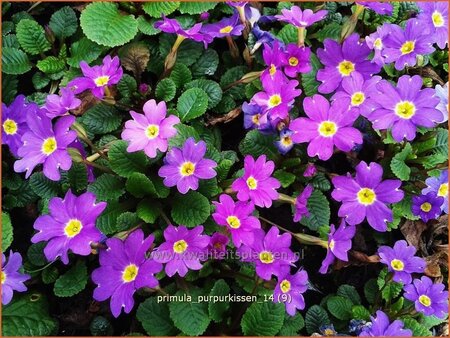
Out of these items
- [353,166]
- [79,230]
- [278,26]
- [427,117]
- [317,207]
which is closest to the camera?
[79,230]

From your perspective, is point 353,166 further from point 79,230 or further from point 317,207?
point 79,230

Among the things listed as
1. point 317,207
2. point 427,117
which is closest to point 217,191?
point 317,207

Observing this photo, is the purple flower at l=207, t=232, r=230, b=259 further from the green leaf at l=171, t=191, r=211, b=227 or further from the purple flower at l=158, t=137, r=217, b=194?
the purple flower at l=158, t=137, r=217, b=194

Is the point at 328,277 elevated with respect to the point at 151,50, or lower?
lower

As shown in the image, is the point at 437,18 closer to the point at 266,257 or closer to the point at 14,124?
the point at 266,257

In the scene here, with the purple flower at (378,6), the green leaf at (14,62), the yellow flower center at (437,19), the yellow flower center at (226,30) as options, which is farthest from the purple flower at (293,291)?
the green leaf at (14,62)

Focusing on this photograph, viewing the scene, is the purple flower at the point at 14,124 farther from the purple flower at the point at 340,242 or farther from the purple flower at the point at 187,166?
the purple flower at the point at 340,242

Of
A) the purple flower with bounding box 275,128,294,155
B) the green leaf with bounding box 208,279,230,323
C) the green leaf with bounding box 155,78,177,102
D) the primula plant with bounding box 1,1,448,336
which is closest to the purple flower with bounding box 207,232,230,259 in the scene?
the primula plant with bounding box 1,1,448,336

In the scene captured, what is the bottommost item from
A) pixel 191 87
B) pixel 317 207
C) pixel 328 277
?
pixel 328 277
